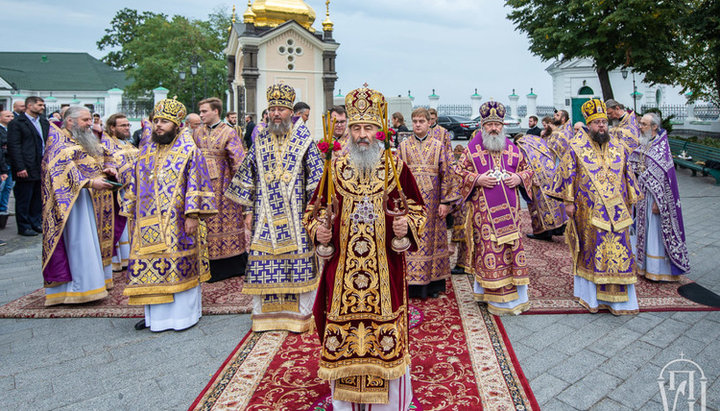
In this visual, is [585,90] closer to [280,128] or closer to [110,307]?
[280,128]

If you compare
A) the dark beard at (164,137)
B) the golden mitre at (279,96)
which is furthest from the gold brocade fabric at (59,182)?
the golden mitre at (279,96)

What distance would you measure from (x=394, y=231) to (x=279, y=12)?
24.2m

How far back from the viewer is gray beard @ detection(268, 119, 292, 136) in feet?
15.3

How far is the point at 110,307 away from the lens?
17.8 ft

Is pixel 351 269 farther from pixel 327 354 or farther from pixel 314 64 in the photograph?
pixel 314 64

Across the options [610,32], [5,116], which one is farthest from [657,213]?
[610,32]

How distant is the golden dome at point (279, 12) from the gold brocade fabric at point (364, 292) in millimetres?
23129

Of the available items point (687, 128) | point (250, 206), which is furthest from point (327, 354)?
point (687, 128)

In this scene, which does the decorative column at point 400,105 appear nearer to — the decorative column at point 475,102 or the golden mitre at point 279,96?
the decorative column at point 475,102

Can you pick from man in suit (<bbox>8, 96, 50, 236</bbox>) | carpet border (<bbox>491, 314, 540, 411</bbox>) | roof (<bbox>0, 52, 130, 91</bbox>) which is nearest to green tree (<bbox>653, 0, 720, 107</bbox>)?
carpet border (<bbox>491, 314, 540, 411</bbox>)

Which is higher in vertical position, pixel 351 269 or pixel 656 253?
pixel 351 269

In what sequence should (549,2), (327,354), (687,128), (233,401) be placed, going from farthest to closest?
(687,128)
(549,2)
(233,401)
(327,354)

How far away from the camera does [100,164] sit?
5.72 m

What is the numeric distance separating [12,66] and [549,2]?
43.9m
